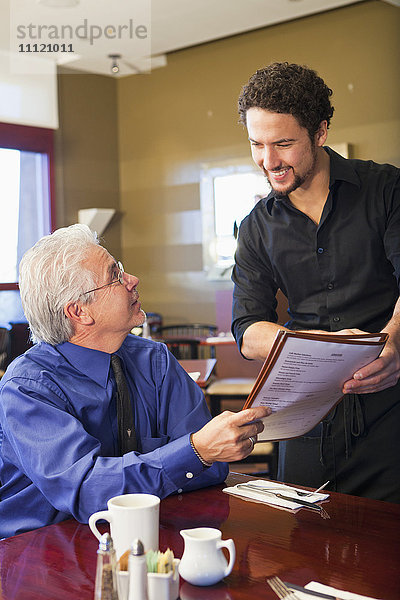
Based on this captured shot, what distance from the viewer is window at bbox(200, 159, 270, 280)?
271 inches

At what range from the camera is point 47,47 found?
22.3 ft

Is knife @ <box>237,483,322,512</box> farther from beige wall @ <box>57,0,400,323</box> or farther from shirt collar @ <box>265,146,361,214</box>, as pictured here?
beige wall @ <box>57,0,400,323</box>

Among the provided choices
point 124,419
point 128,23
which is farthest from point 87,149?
point 124,419

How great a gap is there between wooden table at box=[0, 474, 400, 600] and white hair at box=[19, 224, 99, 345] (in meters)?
0.47

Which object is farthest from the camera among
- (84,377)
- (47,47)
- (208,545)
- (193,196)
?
(193,196)

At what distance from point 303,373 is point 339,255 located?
673mm

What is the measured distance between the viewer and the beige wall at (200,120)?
19.7 ft

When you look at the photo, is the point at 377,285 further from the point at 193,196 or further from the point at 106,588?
the point at 193,196

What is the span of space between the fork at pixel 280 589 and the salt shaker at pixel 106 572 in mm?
305

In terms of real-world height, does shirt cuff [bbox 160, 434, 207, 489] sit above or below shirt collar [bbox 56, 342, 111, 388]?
below

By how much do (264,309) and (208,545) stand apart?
3.71 ft

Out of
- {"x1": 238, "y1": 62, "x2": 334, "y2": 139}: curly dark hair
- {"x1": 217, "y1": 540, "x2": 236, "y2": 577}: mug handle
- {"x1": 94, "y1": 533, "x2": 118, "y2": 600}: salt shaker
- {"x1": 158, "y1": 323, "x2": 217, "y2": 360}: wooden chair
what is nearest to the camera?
{"x1": 94, "y1": 533, "x2": 118, "y2": 600}: salt shaker

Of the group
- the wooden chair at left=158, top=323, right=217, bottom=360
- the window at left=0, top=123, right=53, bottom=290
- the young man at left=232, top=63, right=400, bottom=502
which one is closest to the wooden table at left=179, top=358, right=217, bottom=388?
the wooden chair at left=158, top=323, right=217, bottom=360

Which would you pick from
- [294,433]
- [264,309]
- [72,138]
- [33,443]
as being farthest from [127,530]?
[72,138]
